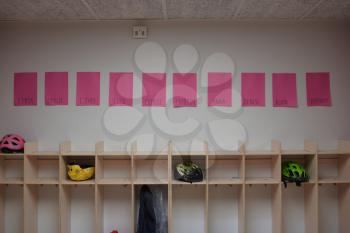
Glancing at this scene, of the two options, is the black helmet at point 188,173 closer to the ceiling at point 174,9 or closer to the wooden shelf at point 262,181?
the wooden shelf at point 262,181

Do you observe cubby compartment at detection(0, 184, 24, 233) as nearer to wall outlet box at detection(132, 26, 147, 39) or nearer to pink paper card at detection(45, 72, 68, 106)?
pink paper card at detection(45, 72, 68, 106)

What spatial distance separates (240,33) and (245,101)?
0.64m

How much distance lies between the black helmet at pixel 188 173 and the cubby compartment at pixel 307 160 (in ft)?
2.47

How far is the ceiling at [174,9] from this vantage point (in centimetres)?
208

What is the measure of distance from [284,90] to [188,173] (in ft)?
3.88

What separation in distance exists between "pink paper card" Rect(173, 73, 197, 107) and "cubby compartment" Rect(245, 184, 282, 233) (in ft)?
3.16

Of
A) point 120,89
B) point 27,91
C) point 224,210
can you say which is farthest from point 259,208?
point 27,91

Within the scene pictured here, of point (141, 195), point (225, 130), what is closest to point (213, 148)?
point (225, 130)

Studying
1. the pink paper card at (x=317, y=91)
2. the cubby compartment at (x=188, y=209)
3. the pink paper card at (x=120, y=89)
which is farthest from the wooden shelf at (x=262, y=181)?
the pink paper card at (x=120, y=89)

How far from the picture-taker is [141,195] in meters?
2.28

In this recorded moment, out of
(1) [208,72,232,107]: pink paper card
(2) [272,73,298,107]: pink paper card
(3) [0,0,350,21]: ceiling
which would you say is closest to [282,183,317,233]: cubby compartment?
(2) [272,73,298,107]: pink paper card

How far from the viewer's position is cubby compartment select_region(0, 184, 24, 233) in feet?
7.84

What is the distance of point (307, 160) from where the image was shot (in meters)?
2.36

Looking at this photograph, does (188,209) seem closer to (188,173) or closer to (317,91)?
(188,173)
